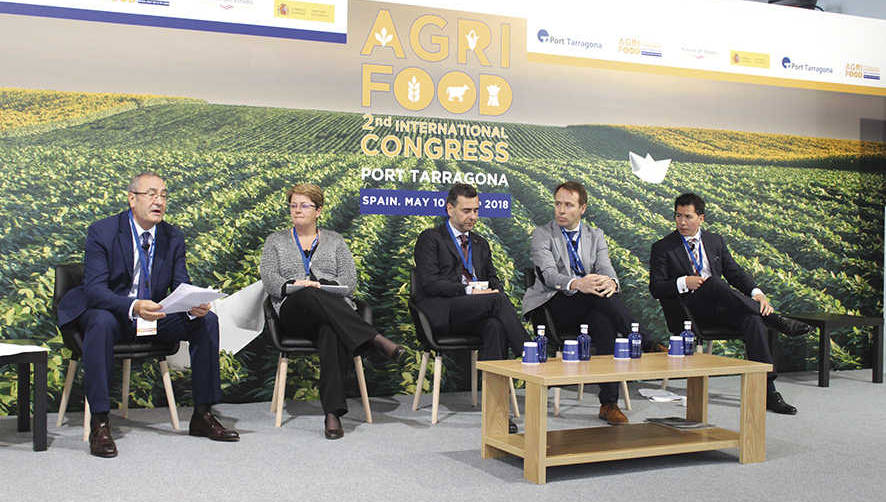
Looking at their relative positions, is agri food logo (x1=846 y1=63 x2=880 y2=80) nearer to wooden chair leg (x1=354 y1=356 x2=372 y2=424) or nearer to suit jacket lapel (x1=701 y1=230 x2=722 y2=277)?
suit jacket lapel (x1=701 y1=230 x2=722 y2=277)

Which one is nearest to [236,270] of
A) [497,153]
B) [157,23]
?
[157,23]

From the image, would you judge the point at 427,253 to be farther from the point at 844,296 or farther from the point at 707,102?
the point at 844,296

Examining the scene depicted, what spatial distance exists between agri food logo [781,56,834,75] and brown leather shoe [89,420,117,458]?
17.5 feet

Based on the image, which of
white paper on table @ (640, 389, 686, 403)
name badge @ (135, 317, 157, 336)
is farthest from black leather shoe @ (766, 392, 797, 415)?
name badge @ (135, 317, 157, 336)

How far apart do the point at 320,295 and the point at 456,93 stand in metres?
1.99

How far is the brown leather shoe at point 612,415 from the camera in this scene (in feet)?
15.1

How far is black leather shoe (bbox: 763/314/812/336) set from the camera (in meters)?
5.03

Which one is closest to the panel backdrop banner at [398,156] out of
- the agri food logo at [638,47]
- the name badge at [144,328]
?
the agri food logo at [638,47]

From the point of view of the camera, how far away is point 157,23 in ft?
16.5

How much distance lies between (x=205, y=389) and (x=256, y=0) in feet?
7.81

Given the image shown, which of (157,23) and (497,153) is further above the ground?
(157,23)

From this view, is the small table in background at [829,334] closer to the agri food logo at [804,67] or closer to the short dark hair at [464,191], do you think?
the agri food logo at [804,67]

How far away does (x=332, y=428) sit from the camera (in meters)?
4.20

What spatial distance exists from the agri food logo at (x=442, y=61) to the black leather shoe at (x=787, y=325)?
84.2 inches
